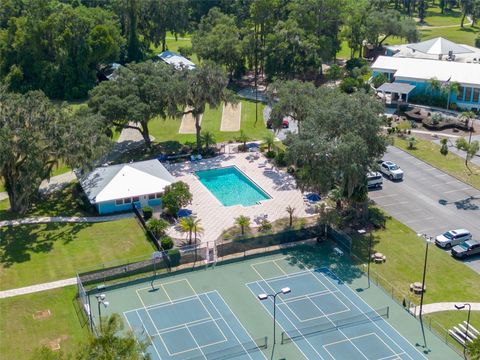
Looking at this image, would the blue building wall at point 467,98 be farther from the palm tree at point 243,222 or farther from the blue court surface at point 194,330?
the blue court surface at point 194,330

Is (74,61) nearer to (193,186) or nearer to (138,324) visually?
(193,186)

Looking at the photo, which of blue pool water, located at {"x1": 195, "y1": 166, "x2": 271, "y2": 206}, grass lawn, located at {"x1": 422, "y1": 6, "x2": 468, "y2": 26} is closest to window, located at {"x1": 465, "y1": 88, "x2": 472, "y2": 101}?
blue pool water, located at {"x1": 195, "y1": 166, "x2": 271, "y2": 206}

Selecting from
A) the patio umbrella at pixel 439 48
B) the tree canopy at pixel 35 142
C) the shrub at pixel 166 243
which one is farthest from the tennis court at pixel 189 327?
the patio umbrella at pixel 439 48

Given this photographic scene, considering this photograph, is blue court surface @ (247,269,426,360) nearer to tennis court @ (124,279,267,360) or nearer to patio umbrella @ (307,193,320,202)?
tennis court @ (124,279,267,360)

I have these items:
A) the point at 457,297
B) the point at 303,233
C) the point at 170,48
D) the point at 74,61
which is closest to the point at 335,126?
the point at 303,233

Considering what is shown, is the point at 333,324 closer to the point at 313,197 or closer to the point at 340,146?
the point at 340,146

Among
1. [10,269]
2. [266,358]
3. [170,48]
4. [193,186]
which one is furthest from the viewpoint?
[170,48]

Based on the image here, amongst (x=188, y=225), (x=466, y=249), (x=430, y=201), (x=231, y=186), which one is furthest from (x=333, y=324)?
(x=231, y=186)
